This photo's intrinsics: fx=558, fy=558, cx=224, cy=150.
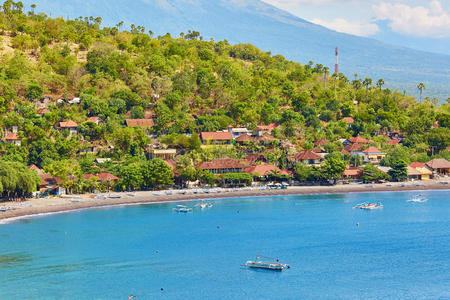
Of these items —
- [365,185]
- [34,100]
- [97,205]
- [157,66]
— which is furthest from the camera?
[157,66]

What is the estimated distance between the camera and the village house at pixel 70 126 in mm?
67800

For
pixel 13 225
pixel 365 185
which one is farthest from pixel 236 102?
pixel 13 225

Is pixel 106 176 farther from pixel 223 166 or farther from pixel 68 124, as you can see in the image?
pixel 68 124

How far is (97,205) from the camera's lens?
53500mm

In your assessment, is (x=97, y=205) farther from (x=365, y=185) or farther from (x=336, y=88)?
(x=336, y=88)

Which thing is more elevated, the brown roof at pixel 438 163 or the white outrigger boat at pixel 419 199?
the brown roof at pixel 438 163

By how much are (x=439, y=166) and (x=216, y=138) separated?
28.2m

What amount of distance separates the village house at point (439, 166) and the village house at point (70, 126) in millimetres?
43989

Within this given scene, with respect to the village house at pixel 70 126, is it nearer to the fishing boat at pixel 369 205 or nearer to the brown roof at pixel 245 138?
the brown roof at pixel 245 138

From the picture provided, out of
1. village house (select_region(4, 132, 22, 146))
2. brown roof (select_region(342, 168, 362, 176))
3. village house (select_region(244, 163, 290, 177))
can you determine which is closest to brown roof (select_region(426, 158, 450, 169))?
brown roof (select_region(342, 168, 362, 176))

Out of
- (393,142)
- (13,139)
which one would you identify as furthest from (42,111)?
(393,142)

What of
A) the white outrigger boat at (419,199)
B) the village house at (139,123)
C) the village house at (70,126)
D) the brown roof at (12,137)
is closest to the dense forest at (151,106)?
the brown roof at (12,137)

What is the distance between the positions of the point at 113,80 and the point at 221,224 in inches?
1611

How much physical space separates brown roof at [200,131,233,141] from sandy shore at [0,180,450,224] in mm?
12062
